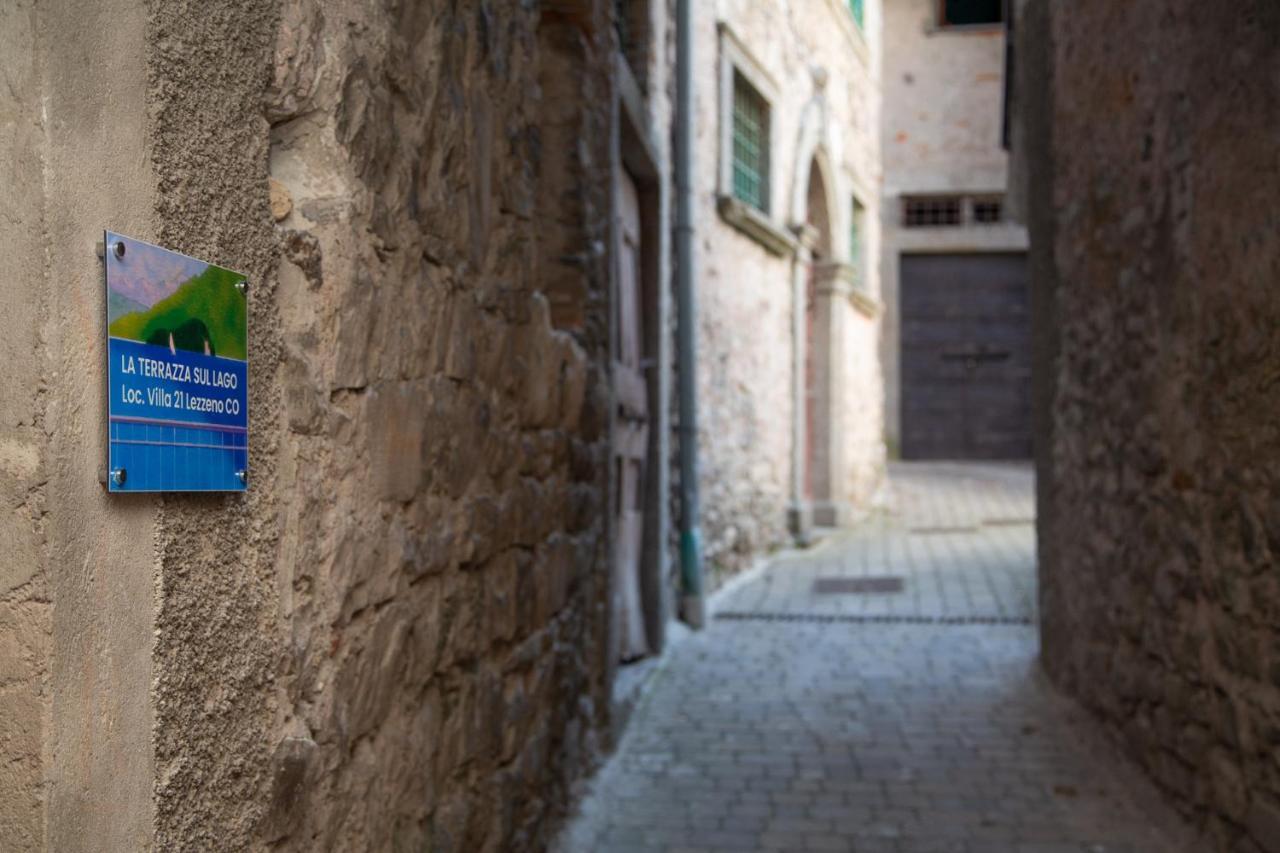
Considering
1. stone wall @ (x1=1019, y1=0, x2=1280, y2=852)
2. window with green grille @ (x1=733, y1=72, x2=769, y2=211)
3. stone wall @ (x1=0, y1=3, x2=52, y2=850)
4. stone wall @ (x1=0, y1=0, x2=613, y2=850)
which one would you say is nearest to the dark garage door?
window with green grille @ (x1=733, y1=72, x2=769, y2=211)

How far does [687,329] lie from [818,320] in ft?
16.3

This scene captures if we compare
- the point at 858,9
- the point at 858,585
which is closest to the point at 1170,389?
the point at 858,585

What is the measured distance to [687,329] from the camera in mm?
7285

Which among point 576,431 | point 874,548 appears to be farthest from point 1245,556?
point 874,548

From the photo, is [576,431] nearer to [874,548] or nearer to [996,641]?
[996,641]

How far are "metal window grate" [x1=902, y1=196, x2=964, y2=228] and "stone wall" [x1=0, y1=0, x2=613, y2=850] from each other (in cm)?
1389

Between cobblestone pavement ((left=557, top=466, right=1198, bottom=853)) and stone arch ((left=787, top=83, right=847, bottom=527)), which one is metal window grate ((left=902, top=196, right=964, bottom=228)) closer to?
stone arch ((left=787, top=83, right=847, bottom=527))

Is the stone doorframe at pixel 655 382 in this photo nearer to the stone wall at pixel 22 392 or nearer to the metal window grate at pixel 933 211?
the stone wall at pixel 22 392

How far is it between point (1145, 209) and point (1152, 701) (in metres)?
1.62

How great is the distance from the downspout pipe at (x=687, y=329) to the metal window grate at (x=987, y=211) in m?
10.1

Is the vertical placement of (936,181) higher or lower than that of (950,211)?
higher

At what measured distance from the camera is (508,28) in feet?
10.2

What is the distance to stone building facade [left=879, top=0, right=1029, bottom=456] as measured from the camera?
648 inches

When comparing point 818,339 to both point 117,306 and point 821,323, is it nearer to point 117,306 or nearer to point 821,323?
point 821,323
